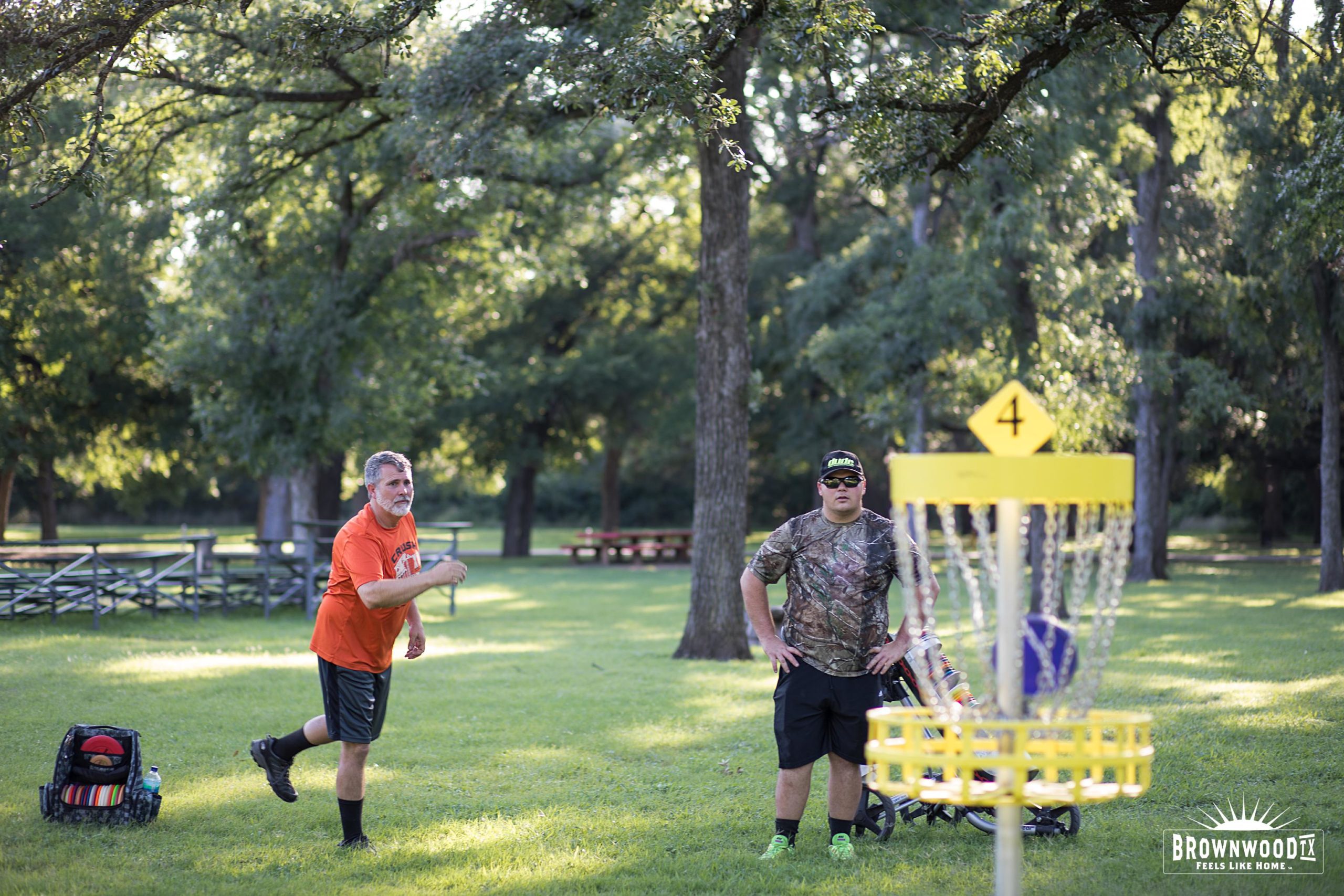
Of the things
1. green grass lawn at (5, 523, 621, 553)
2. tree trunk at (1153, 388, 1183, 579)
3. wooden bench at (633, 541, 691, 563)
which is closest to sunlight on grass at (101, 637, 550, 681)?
tree trunk at (1153, 388, 1183, 579)

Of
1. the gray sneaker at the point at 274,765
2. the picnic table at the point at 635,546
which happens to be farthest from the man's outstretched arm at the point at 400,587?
the picnic table at the point at 635,546

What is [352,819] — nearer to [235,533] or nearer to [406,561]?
[406,561]

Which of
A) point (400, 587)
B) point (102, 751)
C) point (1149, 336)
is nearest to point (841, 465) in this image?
point (400, 587)

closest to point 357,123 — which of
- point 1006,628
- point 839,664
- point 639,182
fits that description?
point 639,182

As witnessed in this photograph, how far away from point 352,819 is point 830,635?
7.84 ft

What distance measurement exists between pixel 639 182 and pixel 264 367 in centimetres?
801

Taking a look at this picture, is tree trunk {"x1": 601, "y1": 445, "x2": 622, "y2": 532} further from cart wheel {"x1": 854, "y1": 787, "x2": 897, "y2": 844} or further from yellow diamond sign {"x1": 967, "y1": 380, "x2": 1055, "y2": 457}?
yellow diamond sign {"x1": 967, "y1": 380, "x2": 1055, "y2": 457}

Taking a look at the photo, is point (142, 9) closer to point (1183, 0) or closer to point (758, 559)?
point (758, 559)

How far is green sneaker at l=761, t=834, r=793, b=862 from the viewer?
5355 millimetres

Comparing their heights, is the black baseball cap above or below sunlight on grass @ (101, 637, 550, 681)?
above

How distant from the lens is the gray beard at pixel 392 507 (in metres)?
5.32

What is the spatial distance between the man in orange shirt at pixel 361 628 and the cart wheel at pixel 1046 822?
9.42 ft

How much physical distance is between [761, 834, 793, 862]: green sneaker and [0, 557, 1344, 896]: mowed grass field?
0.10m

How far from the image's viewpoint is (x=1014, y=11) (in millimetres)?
7145
